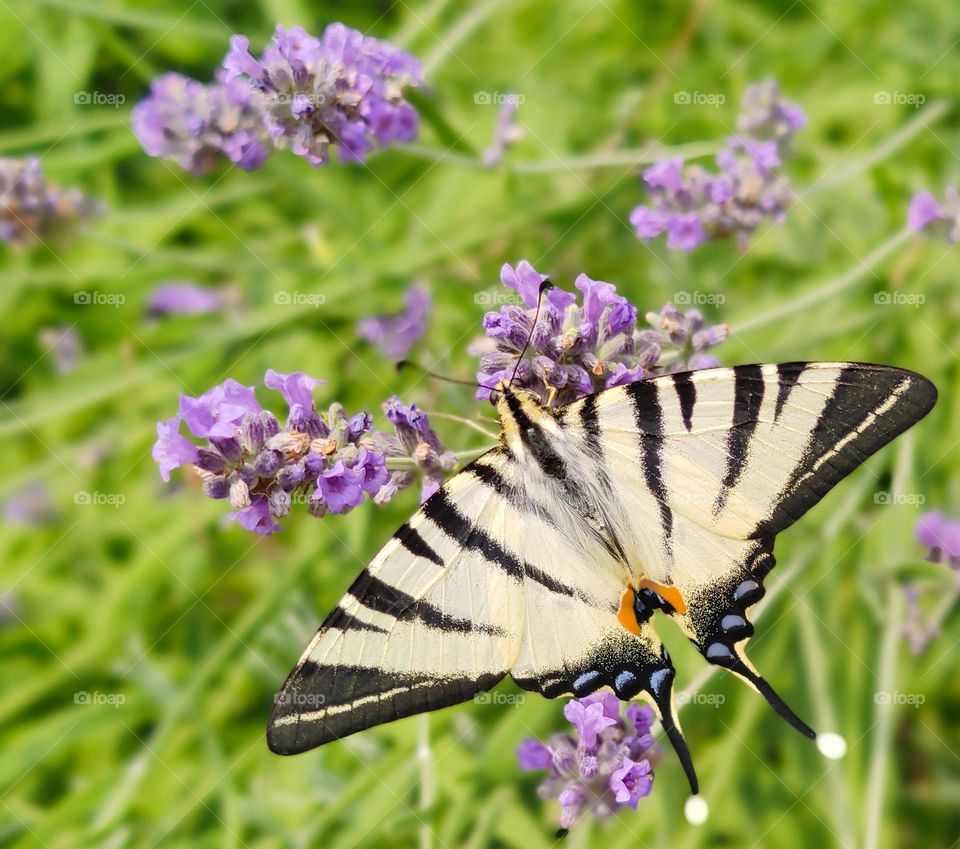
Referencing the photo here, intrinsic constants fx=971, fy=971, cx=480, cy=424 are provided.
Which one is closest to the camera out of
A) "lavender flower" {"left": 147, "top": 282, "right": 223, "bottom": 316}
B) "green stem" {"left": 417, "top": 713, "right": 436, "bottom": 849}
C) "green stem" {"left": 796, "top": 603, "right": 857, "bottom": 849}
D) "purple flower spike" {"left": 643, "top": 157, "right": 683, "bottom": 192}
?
"purple flower spike" {"left": 643, "top": 157, "right": 683, "bottom": 192}

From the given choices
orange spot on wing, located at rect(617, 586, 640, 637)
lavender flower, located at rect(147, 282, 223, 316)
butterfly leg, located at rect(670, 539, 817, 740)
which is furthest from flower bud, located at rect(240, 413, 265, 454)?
lavender flower, located at rect(147, 282, 223, 316)

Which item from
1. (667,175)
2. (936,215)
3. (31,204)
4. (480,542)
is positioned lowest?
(480,542)

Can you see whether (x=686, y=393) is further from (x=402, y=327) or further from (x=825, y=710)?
(x=402, y=327)

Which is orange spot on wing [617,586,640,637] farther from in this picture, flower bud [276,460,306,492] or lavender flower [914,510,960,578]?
lavender flower [914,510,960,578]

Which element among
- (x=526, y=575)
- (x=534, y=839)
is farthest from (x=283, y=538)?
(x=526, y=575)

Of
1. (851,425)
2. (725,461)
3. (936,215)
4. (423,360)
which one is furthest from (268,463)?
(936,215)

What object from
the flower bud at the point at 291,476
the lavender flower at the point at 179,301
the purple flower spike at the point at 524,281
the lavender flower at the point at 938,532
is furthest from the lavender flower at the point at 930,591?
the lavender flower at the point at 179,301
